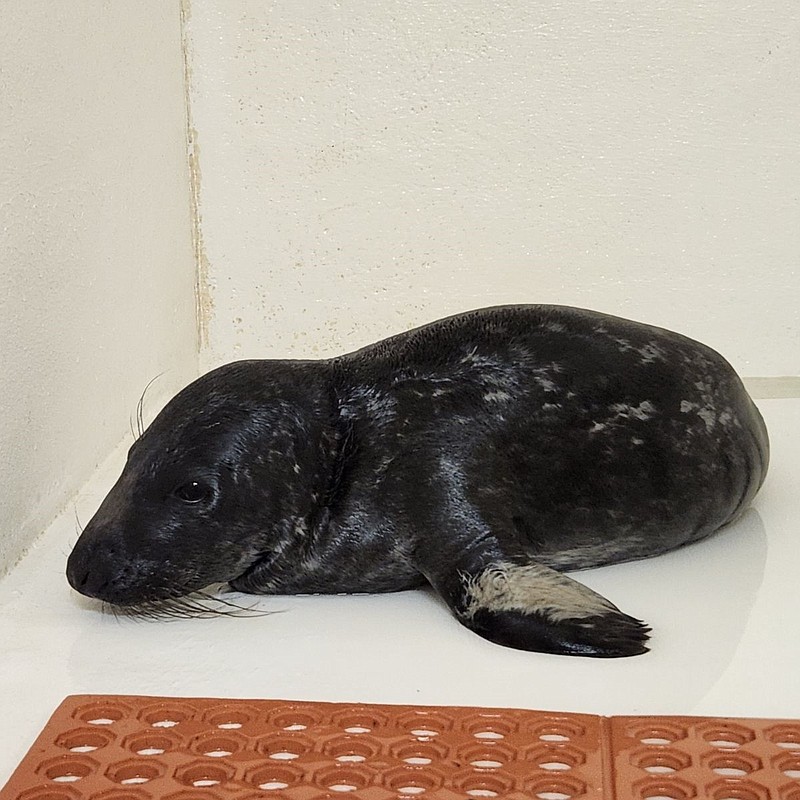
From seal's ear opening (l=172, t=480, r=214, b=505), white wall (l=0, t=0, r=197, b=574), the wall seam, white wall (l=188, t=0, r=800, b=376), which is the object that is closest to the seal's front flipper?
seal's ear opening (l=172, t=480, r=214, b=505)

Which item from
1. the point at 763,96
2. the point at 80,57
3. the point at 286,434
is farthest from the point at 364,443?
the point at 763,96

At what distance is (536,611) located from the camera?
220cm

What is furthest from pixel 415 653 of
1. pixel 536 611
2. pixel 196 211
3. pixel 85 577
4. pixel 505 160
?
pixel 196 211

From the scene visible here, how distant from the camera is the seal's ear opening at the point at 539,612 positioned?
2135 mm

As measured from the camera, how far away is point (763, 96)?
381 centimetres

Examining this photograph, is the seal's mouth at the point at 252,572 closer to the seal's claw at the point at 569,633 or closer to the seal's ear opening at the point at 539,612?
the seal's ear opening at the point at 539,612

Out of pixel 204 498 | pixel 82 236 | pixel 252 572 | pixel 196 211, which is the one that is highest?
pixel 82 236

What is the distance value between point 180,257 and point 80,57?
97 centimetres

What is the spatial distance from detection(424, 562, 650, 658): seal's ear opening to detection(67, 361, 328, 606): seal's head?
0.32m

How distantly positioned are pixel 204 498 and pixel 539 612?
606mm

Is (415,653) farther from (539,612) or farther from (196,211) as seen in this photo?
(196,211)

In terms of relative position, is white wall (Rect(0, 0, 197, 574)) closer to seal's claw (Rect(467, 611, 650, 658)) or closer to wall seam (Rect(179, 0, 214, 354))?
wall seam (Rect(179, 0, 214, 354))

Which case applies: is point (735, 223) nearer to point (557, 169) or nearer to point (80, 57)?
point (557, 169)

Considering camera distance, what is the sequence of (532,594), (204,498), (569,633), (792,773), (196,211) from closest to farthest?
(792,773)
(569,633)
(532,594)
(204,498)
(196,211)
